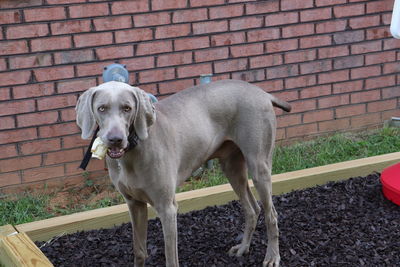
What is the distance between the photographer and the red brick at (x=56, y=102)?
18.0 feet

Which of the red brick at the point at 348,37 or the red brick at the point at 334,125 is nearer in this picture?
the red brick at the point at 348,37

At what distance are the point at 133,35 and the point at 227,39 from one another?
3.22 ft

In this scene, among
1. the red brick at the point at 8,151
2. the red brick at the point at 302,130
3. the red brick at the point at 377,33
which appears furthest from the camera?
the red brick at the point at 377,33

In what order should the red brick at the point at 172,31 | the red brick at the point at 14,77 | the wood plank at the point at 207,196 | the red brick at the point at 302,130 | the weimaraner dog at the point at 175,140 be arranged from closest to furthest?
the weimaraner dog at the point at 175,140, the wood plank at the point at 207,196, the red brick at the point at 14,77, the red brick at the point at 172,31, the red brick at the point at 302,130

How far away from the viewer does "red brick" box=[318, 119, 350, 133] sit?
6.69 meters

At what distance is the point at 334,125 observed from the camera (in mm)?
6746

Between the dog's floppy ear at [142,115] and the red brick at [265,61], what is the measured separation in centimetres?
315

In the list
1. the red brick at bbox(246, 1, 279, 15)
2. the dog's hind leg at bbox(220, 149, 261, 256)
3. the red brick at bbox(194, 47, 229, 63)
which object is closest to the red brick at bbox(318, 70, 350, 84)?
the red brick at bbox(246, 1, 279, 15)

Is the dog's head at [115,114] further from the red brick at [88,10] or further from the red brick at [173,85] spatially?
the red brick at [173,85]

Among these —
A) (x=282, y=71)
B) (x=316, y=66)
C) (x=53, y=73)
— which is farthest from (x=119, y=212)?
(x=316, y=66)

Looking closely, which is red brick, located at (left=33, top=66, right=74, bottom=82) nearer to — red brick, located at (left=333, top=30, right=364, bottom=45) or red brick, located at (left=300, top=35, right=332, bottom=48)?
red brick, located at (left=300, top=35, right=332, bottom=48)

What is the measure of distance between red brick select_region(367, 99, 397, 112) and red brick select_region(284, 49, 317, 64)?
923 millimetres

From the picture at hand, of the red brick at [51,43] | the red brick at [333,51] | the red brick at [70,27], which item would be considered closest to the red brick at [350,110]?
the red brick at [333,51]

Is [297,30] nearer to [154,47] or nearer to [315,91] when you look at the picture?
[315,91]
